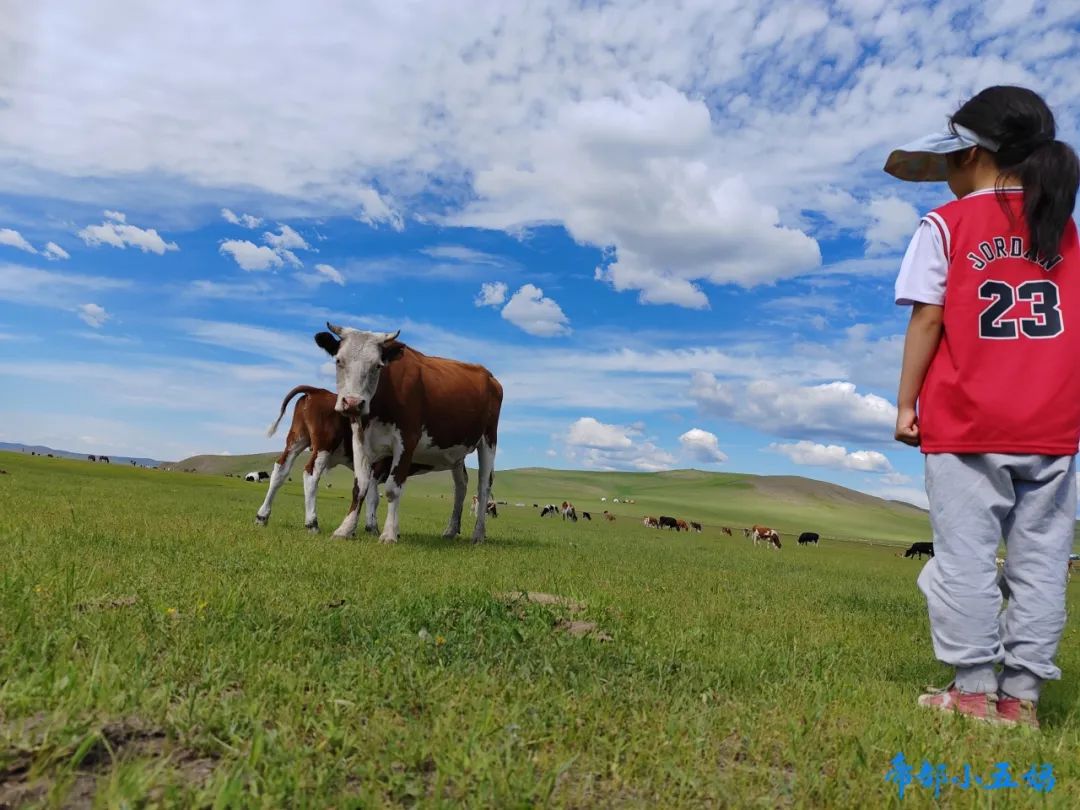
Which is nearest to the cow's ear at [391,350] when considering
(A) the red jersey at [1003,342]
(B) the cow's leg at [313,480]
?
(B) the cow's leg at [313,480]

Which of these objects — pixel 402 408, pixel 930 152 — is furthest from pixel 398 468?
pixel 930 152

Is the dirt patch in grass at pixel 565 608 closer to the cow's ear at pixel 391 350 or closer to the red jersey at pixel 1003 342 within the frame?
the red jersey at pixel 1003 342

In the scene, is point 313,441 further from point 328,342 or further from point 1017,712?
point 1017,712

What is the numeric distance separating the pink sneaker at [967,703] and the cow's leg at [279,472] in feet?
36.0

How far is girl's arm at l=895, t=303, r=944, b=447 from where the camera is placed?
164 inches

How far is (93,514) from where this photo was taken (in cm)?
1137

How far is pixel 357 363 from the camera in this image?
10.9m

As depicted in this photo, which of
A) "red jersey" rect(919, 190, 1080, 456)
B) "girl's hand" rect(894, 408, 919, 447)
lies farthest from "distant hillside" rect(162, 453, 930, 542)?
"red jersey" rect(919, 190, 1080, 456)

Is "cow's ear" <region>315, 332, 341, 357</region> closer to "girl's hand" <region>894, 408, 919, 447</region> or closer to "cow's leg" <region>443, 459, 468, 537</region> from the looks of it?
"cow's leg" <region>443, 459, 468, 537</region>

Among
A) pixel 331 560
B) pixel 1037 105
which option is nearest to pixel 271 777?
pixel 1037 105

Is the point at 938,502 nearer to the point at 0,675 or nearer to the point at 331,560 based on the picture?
the point at 0,675

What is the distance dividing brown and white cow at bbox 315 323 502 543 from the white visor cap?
8.00 m

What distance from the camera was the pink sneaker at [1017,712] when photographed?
3.79 meters

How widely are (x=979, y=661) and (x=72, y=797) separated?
407 cm
